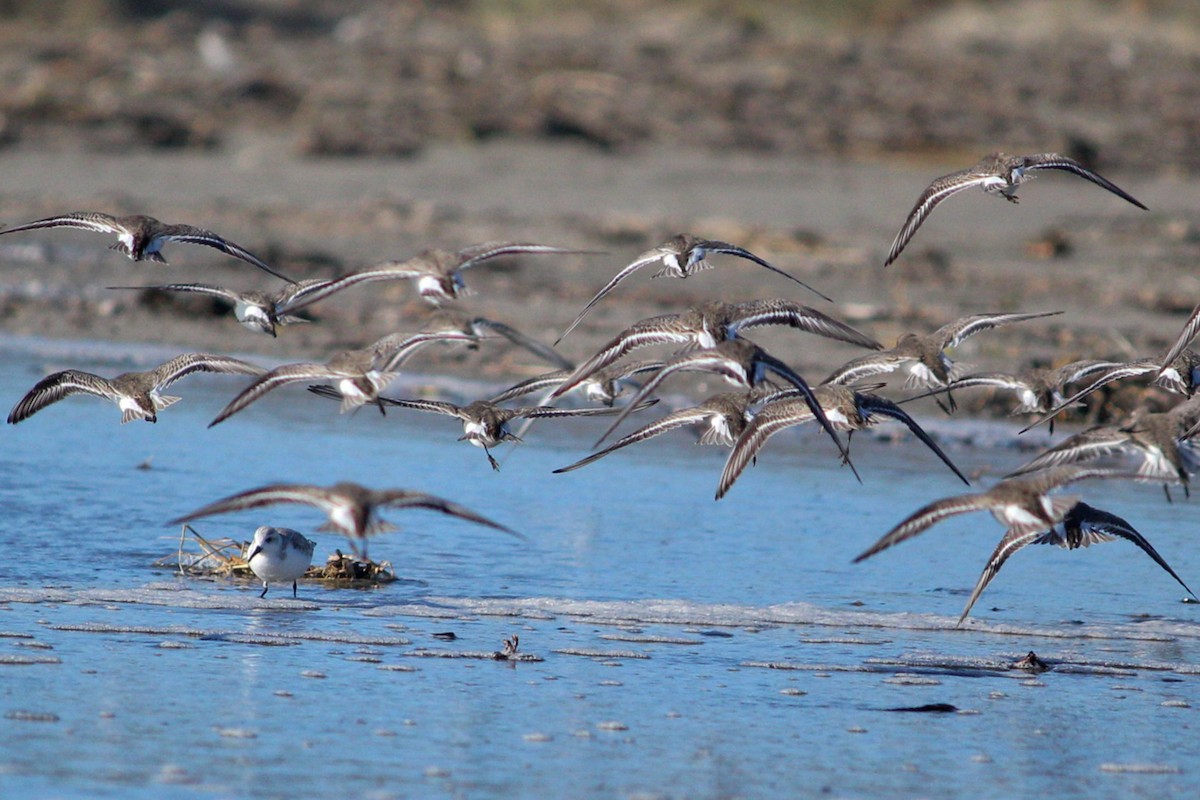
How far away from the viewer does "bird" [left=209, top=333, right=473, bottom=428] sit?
7.00 m

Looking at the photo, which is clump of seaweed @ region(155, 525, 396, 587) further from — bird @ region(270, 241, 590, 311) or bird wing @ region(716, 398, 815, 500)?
bird wing @ region(716, 398, 815, 500)

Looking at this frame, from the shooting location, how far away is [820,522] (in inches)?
369

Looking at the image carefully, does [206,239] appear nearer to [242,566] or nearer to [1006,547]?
[242,566]

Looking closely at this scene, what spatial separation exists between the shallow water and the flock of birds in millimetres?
468

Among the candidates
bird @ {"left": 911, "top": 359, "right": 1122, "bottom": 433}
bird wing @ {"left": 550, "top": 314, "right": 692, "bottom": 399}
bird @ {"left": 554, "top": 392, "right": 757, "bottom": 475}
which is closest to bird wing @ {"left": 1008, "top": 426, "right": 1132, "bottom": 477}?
bird @ {"left": 911, "top": 359, "right": 1122, "bottom": 433}

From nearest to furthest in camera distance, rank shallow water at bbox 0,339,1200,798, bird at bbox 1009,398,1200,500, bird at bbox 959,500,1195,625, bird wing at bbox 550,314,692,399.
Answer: shallow water at bbox 0,339,1200,798, bird at bbox 1009,398,1200,500, bird at bbox 959,500,1195,625, bird wing at bbox 550,314,692,399

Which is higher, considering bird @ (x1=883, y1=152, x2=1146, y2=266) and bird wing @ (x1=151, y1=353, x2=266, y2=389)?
bird @ (x1=883, y1=152, x2=1146, y2=266)

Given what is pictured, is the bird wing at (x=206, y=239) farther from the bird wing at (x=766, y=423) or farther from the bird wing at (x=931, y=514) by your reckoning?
the bird wing at (x=931, y=514)

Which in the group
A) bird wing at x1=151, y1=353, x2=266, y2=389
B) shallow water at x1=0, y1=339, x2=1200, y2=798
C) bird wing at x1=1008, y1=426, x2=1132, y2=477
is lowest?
shallow water at x1=0, y1=339, x2=1200, y2=798

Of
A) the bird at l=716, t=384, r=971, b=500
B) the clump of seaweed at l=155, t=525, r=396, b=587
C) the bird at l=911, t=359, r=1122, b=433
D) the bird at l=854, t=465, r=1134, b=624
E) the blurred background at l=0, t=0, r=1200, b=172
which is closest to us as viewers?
the bird at l=854, t=465, r=1134, b=624

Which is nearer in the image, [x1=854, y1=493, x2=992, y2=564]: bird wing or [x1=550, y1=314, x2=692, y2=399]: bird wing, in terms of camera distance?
[x1=854, y1=493, x2=992, y2=564]: bird wing

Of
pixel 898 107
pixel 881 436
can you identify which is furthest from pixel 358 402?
pixel 898 107

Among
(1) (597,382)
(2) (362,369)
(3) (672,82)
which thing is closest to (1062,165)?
(1) (597,382)

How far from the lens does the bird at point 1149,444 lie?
21.6 feet
